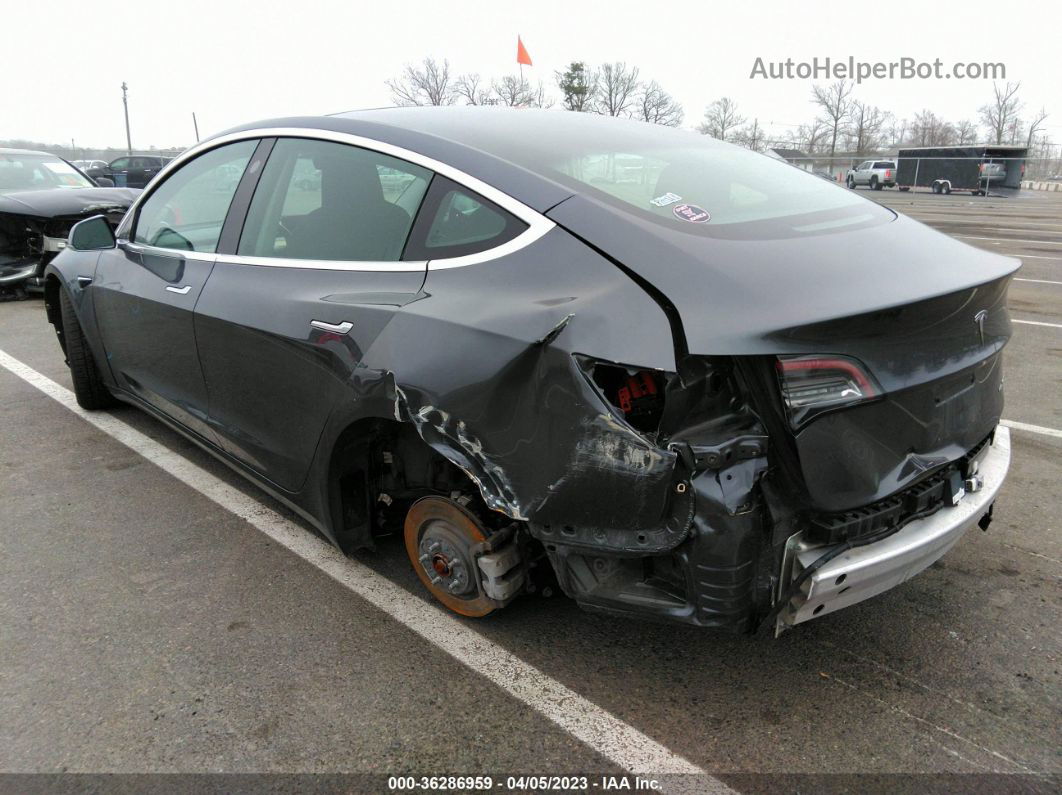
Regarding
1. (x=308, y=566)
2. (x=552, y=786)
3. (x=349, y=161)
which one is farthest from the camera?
(x=308, y=566)

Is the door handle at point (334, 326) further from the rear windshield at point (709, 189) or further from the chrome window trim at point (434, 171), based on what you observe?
the rear windshield at point (709, 189)

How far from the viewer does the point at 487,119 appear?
2789 mm

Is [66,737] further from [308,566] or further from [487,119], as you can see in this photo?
[487,119]

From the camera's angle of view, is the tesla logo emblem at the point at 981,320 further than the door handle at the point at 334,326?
No

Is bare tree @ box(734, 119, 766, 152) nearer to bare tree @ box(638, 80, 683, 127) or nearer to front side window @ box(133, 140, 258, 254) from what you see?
bare tree @ box(638, 80, 683, 127)

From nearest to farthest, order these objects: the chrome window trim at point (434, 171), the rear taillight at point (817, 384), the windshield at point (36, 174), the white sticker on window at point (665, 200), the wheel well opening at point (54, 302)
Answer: the rear taillight at point (817, 384)
the chrome window trim at point (434, 171)
the white sticker on window at point (665, 200)
the wheel well opening at point (54, 302)
the windshield at point (36, 174)

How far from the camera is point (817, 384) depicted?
1.83 m

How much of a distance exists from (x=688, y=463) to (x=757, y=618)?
0.48 meters

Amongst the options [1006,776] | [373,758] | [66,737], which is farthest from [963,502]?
[66,737]

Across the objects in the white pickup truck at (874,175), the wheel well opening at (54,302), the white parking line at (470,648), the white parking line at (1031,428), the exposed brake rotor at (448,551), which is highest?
the wheel well opening at (54,302)

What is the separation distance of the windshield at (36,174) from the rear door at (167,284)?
6.60 metres

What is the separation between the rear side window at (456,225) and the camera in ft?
7.29

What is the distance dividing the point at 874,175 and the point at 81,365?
4040 cm

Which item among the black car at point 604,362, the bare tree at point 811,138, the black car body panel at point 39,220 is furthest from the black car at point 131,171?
the bare tree at point 811,138
